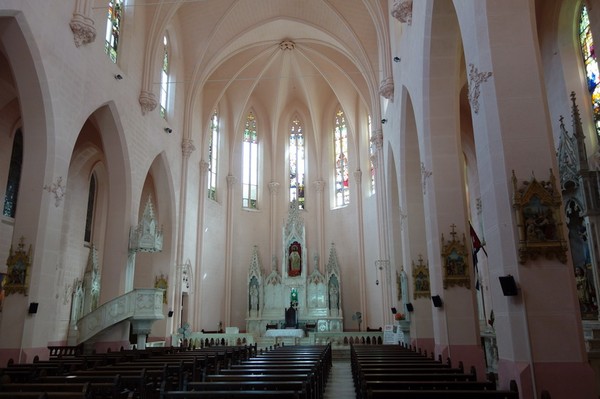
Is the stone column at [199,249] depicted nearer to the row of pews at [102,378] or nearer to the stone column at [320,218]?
the stone column at [320,218]

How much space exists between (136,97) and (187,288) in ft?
33.2

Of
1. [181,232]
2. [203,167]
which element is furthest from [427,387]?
[203,167]

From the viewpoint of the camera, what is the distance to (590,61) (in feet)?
43.1

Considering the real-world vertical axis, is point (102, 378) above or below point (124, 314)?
below

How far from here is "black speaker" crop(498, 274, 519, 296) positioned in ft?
22.6

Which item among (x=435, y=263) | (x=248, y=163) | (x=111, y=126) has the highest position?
(x=248, y=163)

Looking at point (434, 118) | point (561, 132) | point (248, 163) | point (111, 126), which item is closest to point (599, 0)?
point (561, 132)

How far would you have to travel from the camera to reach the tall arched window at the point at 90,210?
2209 centimetres

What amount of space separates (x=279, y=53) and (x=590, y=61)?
1904cm

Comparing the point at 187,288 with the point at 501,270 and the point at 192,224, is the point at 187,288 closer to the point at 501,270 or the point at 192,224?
the point at 192,224

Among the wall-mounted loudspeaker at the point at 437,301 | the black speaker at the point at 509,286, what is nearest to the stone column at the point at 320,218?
the wall-mounted loudspeaker at the point at 437,301

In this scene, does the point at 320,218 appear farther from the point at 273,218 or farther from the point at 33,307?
the point at 33,307

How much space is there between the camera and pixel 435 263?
474 inches

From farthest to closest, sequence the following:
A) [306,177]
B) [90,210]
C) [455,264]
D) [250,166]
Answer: [306,177] → [250,166] → [90,210] → [455,264]
